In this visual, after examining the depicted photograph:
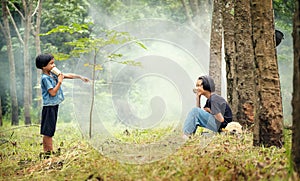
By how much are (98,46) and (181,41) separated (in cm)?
918

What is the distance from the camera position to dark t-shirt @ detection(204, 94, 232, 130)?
5180 millimetres

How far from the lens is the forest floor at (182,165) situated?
10.4 feet

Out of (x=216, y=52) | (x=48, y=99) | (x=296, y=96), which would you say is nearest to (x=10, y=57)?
(x=216, y=52)

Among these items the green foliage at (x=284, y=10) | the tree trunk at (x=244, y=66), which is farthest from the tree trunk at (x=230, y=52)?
the green foliage at (x=284, y=10)

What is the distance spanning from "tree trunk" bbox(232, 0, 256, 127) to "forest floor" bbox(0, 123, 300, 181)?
67 cm

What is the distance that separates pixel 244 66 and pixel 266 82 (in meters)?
1.54

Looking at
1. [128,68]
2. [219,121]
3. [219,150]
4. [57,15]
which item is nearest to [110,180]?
[219,150]

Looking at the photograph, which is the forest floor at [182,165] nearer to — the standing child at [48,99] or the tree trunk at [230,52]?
the standing child at [48,99]

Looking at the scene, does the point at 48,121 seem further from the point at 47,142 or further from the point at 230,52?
the point at 230,52

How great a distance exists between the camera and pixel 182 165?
11.3ft

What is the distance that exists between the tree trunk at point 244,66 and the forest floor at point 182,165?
26.3 inches

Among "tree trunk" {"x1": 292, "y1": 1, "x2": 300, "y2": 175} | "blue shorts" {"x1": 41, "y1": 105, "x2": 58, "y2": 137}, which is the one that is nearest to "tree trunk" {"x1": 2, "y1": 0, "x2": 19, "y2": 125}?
"blue shorts" {"x1": 41, "y1": 105, "x2": 58, "y2": 137}

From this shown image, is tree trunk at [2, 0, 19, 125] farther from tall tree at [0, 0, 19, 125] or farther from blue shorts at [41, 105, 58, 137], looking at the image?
blue shorts at [41, 105, 58, 137]

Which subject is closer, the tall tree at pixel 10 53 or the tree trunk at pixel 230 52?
the tree trunk at pixel 230 52
